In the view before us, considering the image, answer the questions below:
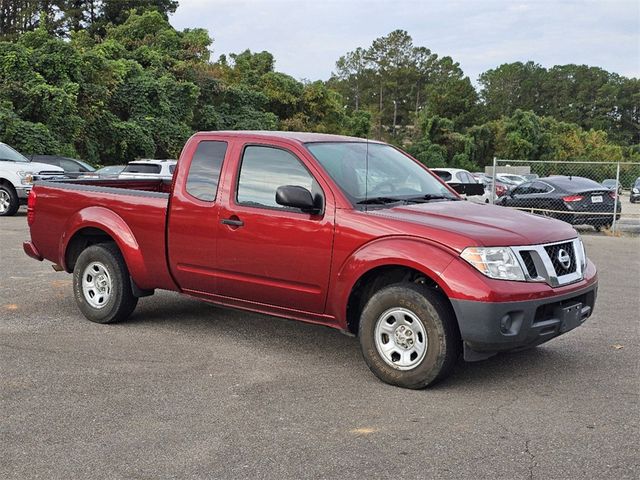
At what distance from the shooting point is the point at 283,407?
4.95m

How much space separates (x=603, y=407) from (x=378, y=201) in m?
2.15

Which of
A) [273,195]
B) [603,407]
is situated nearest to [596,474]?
[603,407]

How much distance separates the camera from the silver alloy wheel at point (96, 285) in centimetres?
716

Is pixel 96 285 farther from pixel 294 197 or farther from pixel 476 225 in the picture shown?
pixel 476 225

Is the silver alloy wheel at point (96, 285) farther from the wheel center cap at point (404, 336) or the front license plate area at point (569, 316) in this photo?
the front license plate area at point (569, 316)

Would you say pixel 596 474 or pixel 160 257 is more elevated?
pixel 160 257

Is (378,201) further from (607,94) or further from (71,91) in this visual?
(607,94)

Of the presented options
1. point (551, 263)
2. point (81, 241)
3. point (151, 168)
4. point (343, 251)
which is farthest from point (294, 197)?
point (151, 168)

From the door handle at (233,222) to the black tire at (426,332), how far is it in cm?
130

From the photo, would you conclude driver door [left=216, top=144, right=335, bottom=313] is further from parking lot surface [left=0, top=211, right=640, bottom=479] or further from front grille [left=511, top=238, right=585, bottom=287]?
front grille [left=511, top=238, right=585, bottom=287]

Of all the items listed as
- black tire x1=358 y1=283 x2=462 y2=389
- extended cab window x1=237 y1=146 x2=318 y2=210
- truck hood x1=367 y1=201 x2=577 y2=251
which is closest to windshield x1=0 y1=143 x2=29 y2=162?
extended cab window x1=237 y1=146 x2=318 y2=210

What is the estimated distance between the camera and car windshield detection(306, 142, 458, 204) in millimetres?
5941

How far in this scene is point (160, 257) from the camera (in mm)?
6727

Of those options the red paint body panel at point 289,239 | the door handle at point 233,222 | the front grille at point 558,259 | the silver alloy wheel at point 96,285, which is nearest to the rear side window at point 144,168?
the red paint body panel at point 289,239
